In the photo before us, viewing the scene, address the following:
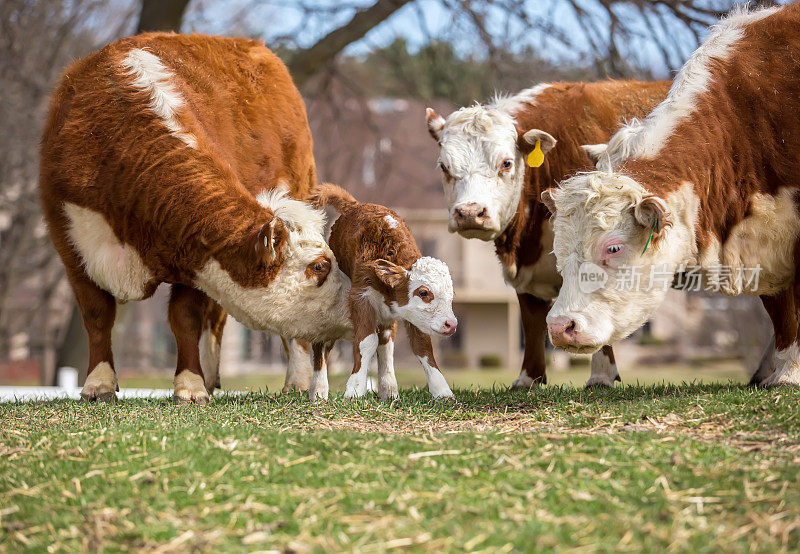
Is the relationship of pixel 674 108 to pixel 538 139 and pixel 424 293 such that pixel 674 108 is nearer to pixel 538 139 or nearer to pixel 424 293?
pixel 538 139

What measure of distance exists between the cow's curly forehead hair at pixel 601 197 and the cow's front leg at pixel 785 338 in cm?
154

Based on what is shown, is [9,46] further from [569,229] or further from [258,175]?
[569,229]

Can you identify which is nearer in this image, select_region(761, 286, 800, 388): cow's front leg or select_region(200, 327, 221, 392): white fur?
select_region(761, 286, 800, 388): cow's front leg

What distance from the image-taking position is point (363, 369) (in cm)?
563

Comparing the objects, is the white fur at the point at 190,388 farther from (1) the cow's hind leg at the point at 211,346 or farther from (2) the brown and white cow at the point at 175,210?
(1) the cow's hind leg at the point at 211,346

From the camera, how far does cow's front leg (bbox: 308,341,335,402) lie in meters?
5.99

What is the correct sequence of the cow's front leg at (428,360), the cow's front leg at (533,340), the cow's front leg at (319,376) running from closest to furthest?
the cow's front leg at (428,360)
the cow's front leg at (319,376)
the cow's front leg at (533,340)

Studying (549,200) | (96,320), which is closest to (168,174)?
(96,320)

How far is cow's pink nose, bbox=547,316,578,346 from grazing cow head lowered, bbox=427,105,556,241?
5.30ft

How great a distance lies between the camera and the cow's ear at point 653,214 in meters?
5.21

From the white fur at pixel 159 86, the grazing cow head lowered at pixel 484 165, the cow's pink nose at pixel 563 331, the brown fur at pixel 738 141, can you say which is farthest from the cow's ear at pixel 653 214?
the white fur at pixel 159 86

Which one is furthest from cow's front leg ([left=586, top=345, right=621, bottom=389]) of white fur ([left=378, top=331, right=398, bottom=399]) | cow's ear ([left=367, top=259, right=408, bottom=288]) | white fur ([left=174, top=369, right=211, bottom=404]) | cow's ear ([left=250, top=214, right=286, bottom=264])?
white fur ([left=174, top=369, right=211, bottom=404])

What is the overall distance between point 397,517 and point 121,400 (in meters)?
3.95

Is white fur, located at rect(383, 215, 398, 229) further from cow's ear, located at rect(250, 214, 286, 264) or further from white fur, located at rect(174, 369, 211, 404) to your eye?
white fur, located at rect(174, 369, 211, 404)
